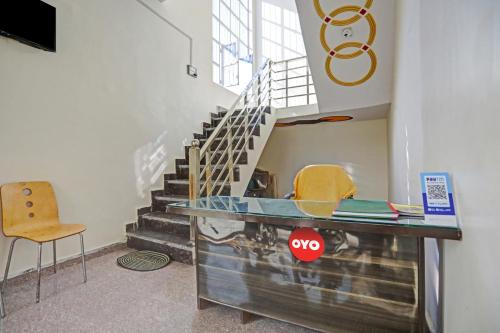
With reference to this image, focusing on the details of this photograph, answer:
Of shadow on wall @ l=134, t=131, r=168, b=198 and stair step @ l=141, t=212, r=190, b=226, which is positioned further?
shadow on wall @ l=134, t=131, r=168, b=198

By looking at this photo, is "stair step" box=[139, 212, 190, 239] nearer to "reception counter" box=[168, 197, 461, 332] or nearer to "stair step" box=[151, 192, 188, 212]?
"stair step" box=[151, 192, 188, 212]

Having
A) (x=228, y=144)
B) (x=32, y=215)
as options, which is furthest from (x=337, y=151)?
(x=32, y=215)

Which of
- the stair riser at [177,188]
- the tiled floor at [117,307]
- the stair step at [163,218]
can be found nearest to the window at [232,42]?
the stair riser at [177,188]

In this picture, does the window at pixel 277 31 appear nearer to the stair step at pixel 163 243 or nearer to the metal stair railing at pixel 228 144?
the metal stair railing at pixel 228 144

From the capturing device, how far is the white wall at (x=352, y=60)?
2.30m

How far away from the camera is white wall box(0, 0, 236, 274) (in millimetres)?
1942

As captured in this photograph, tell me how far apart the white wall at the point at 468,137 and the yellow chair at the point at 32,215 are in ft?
7.17

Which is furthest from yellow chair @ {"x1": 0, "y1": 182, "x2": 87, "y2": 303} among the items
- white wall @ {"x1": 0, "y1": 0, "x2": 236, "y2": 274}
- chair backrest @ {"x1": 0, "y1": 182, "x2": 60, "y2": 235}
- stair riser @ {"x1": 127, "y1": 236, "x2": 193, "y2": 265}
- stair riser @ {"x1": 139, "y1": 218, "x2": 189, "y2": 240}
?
stair riser @ {"x1": 139, "y1": 218, "x2": 189, "y2": 240}

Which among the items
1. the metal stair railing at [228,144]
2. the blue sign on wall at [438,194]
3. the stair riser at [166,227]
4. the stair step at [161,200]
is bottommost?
the stair riser at [166,227]

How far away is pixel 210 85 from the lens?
4379 mm

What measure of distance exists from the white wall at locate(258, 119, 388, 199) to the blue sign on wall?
3.79 metres

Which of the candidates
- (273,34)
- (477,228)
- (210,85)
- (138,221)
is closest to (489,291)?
(477,228)

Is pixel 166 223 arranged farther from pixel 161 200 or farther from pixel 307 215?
pixel 307 215

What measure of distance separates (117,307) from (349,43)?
3124mm
